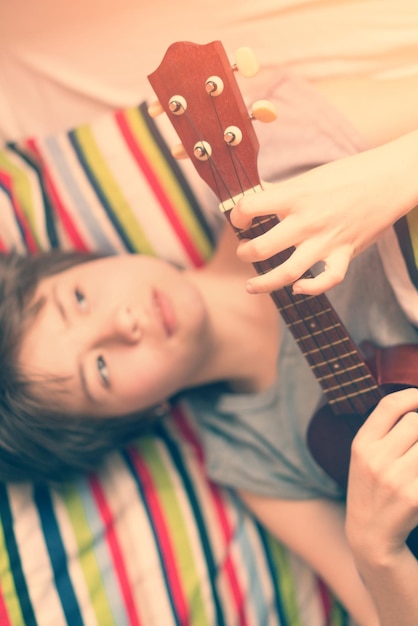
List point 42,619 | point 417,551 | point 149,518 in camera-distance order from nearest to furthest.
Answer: point 417,551 → point 42,619 → point 149,518

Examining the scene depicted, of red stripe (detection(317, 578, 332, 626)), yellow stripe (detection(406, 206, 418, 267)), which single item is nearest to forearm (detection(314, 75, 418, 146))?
yellow stripe (detection(406, 206, 418, 267))

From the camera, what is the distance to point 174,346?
40.5 inches

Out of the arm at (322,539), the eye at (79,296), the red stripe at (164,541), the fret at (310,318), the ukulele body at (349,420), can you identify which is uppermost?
the eye at (79,296)

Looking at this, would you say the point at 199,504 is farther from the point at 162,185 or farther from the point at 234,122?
the point at 234,122

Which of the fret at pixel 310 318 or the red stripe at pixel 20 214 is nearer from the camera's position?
the fret at pixel 310 318

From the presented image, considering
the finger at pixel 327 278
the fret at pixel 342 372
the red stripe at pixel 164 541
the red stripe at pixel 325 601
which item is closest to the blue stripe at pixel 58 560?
the red stripe at pixel 164 541

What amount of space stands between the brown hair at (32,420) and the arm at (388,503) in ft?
1.45

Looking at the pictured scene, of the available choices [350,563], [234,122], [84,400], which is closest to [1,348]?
[84,400]

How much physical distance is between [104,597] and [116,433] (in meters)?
0.26

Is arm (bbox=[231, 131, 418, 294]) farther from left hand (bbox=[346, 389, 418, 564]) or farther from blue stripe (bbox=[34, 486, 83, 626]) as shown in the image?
blue stripe (bbox=[34, 486, 83, 626])

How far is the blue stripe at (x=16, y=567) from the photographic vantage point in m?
1.02

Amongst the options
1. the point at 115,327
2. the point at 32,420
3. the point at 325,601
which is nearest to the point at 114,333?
the point at 115,327

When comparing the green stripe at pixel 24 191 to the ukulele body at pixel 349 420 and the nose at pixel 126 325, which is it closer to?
the nose at pixel 126 325

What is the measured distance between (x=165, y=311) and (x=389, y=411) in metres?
0.36
